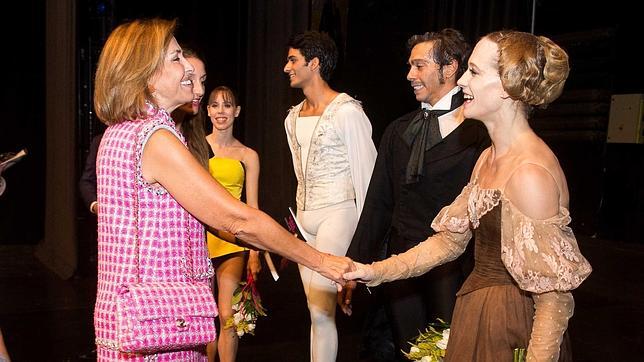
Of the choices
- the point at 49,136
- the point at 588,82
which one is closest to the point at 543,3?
the point at 588,82

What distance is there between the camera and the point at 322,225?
3963 mm

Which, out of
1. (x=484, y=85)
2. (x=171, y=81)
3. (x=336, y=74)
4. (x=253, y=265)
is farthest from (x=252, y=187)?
(x=336, y=74)

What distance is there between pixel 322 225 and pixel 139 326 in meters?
2.13

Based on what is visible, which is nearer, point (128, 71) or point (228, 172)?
point (128, 71)

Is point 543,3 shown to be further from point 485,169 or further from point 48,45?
point 485,169

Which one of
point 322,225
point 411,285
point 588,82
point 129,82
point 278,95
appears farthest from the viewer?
point 278,95

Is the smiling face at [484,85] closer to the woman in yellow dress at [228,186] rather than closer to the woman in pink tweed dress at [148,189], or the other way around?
the woman in pink tweed dress at [148,189]

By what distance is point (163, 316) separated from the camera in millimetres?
1918

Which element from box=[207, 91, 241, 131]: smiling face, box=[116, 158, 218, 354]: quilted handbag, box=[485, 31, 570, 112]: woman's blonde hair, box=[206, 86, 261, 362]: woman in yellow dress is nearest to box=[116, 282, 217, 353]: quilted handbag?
box=[116, 158, 218, 354]: quilted handbag

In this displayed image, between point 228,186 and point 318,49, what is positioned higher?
point 318,49

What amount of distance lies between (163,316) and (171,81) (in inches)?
26.0

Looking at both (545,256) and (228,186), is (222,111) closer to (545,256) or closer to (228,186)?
(228,186)

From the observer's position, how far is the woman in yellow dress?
13.7ft

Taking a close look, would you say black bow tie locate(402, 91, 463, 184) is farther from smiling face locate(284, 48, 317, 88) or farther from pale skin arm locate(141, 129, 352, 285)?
pale skin arm locate(141, 129, 352, 285)
